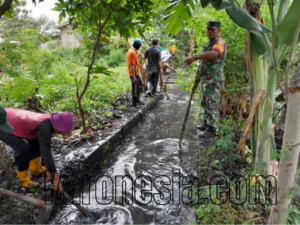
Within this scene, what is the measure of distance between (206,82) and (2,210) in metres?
3.54

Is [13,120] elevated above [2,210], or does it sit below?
above

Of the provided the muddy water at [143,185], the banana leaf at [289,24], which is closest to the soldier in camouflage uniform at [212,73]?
the muddy water at [143,185]

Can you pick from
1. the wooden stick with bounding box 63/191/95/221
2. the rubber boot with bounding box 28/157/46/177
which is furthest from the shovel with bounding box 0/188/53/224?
the rubber boot with bounding box 28/157/46/177

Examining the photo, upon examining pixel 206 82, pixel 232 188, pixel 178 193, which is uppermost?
pixel 206 82

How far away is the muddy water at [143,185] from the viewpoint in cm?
270

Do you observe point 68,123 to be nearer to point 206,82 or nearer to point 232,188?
point 232,188

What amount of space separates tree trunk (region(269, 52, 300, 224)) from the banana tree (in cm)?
60

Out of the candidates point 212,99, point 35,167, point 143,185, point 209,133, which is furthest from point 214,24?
point 35,167

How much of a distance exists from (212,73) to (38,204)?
330 cm

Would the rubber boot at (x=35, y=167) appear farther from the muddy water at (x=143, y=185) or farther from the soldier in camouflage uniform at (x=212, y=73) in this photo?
the soldier in camouflage uniform at (x=212, y=73)

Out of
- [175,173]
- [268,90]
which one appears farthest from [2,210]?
[268,90]

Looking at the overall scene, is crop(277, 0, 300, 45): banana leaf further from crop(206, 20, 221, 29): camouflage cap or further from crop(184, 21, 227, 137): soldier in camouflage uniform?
crop(206, 20, 221, 29): camouflage cap

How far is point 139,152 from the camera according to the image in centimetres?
448

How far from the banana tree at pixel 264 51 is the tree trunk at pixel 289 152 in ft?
1.98
